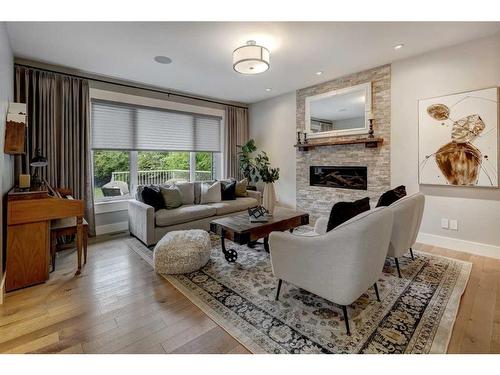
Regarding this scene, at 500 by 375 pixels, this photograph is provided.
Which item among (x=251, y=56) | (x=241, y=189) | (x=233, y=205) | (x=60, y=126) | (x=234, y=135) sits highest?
(x=251, y=56)

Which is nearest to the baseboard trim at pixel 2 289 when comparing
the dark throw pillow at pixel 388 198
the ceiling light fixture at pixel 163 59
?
the ceiling light fixture at pixel 163 59

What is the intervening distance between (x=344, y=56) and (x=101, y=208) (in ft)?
14.4

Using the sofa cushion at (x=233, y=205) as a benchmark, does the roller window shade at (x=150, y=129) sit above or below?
above

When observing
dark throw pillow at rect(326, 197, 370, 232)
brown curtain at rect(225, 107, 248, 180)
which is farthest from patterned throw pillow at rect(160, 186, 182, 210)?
dark throw pillow at rect(326, 197, 370, 232)

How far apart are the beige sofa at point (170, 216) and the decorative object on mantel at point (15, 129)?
4.88ft

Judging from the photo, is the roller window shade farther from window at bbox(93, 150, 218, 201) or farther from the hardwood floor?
the hardwood floor

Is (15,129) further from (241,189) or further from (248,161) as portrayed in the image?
(248,161)

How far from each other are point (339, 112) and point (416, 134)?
1.30 meters

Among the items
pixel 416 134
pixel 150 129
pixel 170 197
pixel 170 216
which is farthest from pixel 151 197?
pixel 416 134

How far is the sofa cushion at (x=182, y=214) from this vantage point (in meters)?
3.49

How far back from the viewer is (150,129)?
4.61 meters

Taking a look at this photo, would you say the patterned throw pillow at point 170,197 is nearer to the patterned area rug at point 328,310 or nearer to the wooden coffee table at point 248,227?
the wooden coffee table at point 248,227

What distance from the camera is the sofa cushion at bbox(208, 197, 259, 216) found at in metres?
4.20

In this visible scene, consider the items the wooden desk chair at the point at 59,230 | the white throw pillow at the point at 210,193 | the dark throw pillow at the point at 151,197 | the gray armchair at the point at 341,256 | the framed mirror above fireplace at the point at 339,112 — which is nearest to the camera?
the gray armchair at the point at 341,256
